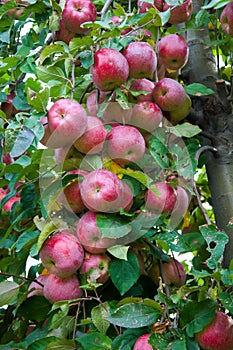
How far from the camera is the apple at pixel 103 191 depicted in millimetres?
1021

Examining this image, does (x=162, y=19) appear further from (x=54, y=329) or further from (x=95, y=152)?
(x=54, y=329)

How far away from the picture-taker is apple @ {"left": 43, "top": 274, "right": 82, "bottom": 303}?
3.42ft

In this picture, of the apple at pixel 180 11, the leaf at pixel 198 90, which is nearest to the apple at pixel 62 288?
the leaf at pixel 198 90

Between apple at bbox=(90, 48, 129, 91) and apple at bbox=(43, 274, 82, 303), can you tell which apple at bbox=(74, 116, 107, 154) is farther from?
apple at bbox=(43, 274, 82, 303)

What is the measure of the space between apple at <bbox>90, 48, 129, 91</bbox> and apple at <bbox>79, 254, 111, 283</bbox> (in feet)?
1.04

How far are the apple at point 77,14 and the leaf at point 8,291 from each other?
1.78 ft

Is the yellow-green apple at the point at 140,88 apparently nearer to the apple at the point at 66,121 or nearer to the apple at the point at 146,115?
the apple at the point at 146,115

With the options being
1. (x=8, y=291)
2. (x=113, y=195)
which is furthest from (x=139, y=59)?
(x=8, y=291)

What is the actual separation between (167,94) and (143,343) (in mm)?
510

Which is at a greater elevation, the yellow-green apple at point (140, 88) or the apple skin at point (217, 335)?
the yellow-green apple at point (140, 88)

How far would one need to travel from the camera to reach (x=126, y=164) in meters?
1.12

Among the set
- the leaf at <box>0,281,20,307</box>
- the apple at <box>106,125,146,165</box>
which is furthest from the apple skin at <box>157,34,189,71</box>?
the leaf at <box>0,281,20,307</box>

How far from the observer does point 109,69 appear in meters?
1.08

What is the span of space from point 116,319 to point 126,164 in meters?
0.31
